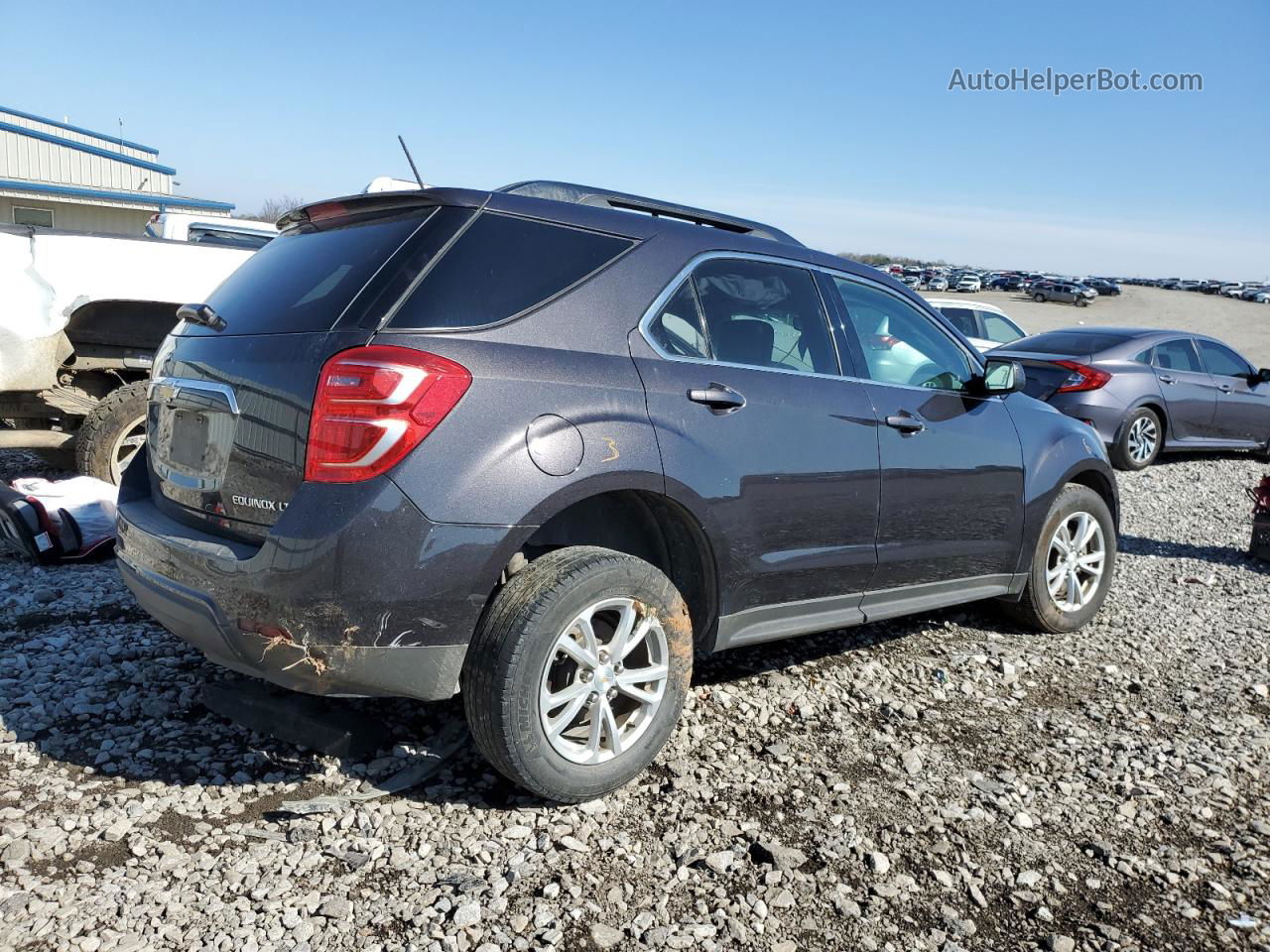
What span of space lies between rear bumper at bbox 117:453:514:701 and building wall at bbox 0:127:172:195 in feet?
121

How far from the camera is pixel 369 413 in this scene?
2.79 metres

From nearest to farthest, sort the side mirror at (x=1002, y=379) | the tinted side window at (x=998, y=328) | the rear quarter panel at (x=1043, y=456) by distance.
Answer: the side mirror at (x=1002, y=379) → the rear quarter panel at (x=1043, y=456) → the tinted side window at (x=998, y=328)

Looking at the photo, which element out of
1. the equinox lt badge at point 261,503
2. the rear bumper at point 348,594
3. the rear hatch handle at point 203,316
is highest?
the rear hatch handle at point 203,316

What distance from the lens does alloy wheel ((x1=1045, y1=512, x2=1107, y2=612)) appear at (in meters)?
5.25

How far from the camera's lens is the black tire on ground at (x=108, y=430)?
6391 mm

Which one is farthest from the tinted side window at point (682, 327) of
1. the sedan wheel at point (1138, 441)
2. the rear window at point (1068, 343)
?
the sedan wheel at point (1138, 441)

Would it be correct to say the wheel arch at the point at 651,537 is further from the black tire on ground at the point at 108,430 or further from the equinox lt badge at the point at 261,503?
the black tire on ground at the point at 108,430

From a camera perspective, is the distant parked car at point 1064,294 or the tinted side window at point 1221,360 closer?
the tinted side window at point 1221,360

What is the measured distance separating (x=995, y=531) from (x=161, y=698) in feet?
11.7

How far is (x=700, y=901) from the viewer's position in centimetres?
283

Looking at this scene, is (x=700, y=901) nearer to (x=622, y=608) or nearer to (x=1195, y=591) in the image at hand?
(x=622, y=608)

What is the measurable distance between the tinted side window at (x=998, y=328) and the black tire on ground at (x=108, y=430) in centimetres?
1138

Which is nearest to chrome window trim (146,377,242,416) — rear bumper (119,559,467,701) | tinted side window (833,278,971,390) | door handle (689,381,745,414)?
rear bumper (119,559,467,701)

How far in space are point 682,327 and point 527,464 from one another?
88 cm
